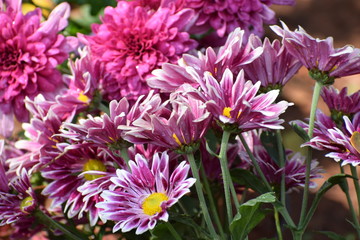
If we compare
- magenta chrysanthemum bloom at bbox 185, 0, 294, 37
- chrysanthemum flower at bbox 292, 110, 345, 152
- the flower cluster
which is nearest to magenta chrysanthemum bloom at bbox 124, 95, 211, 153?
the flower cluster

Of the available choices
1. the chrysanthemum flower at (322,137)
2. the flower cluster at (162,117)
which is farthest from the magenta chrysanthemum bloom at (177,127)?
the chrysanthemum flower at (322,137)

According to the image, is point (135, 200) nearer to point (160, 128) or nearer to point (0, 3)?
point (160, 128)

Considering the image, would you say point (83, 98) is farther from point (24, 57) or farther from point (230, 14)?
point (230, 14)

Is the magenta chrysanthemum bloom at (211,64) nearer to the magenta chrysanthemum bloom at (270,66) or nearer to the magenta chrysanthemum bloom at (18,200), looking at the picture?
the magenta chrysanthemum bloom at (270,66)

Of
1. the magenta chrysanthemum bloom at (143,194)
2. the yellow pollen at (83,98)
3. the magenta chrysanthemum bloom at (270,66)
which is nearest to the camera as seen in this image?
the magenta chrysanthemum bloom at (143,194)

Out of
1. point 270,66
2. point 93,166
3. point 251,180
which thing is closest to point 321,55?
point 270,66

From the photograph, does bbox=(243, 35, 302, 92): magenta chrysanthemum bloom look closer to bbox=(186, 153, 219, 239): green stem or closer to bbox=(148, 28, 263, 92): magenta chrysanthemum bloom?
bbox=(148, 28, 263, 92): magenta chrysanthemum bloom

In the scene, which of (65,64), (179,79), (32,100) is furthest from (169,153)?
(65,64)
